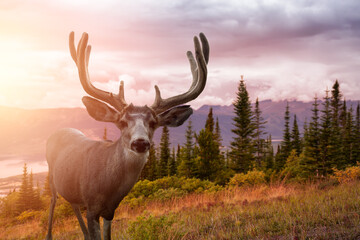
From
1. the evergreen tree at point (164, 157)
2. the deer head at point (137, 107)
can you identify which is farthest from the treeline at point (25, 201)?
the deer head at point (137, 107)

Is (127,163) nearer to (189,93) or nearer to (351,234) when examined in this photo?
(189,93)

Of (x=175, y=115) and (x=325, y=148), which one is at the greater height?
(x=175, y=115)

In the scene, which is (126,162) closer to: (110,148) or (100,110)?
(110,148)

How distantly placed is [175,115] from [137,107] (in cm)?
74

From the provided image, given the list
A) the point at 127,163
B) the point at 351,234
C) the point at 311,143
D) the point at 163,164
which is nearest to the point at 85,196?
the point at 127,163

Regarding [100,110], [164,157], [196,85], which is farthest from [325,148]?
[100,110]

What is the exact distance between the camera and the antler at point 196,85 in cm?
486

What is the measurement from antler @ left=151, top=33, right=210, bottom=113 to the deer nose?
1.12 meters

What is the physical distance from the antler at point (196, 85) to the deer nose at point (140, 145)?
112 cm

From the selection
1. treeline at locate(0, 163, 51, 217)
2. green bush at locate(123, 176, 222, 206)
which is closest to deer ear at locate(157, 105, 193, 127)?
green bush at locate(123, 176, 222, 206)

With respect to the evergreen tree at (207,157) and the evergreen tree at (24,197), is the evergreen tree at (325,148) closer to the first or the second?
the evergreen tree at (207,157)

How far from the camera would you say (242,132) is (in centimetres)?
4991

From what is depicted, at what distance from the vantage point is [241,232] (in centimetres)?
552

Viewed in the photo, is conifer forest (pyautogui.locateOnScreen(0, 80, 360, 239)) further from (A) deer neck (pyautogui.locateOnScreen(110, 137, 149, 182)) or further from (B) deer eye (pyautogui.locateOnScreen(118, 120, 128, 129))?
(B) deer eye (pyautogui.locateOnScreen(118, 120, 128, 129))
